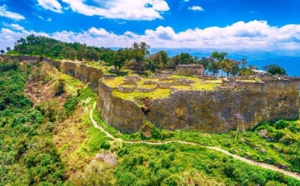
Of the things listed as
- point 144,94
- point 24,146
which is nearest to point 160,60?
point 144,94

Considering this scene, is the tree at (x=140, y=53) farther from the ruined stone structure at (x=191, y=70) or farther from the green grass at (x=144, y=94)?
the green grass at (x=144, y=94)

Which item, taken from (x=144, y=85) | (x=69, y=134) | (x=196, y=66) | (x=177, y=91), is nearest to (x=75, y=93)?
(x=69, y=134)

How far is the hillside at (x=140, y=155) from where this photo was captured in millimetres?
29859

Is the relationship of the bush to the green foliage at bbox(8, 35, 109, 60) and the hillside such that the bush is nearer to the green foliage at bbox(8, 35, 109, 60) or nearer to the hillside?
the hillside

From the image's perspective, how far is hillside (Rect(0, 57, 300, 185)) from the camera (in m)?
29.9

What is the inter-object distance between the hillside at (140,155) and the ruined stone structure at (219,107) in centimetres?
143

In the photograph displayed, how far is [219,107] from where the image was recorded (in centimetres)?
3716

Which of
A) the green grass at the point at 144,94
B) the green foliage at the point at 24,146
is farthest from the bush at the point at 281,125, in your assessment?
the green foliage at the point at 24,146

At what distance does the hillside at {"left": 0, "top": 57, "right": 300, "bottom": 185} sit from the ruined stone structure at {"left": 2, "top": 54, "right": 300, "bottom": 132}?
1431mm

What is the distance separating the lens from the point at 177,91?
120 ft

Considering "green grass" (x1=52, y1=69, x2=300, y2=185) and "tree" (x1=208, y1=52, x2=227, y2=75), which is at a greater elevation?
"tree" (x1=208, y1=52, x2=227, y2=75)

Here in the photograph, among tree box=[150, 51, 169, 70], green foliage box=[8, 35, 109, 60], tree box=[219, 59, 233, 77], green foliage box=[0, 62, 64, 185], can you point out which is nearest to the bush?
tree box=[219, 59, 233, 77]

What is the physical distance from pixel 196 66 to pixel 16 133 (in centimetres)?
4089

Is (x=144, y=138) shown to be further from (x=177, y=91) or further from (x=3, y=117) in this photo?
(x=3, y=117)
